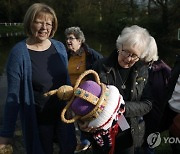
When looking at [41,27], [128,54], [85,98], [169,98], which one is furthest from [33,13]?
[169,98]

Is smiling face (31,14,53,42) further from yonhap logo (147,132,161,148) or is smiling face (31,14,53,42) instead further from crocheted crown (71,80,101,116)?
yonhap logo (147,132,161,148)

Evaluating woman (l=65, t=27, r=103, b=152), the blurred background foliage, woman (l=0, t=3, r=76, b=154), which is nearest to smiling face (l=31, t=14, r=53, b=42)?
woman (l=0, t=3, r=76, b=154)

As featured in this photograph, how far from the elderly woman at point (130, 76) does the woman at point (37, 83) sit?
41 cm

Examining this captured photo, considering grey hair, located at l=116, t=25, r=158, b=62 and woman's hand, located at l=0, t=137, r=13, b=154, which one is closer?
grey hair, located at l=116, t=25, r=158, b=62

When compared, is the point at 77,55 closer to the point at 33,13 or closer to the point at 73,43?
the point at 73,43

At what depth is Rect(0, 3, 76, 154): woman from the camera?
2.42 metres

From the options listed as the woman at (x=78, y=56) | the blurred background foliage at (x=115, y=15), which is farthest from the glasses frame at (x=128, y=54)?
the blurred background foliage at (x=115, y=15)

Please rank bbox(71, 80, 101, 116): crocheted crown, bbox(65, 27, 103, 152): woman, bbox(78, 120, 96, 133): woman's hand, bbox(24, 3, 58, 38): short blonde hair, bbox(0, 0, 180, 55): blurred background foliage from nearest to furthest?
bbox(71, 80, 101, 116): crocheted crown → bbox(78, 120, 96, 133): woman's hand → bbox(24, 3, 58, 38): short blonde hair → bbox(65, 27, 103, 152): woman → bbox(0, 0, 180, 55): blurred background foliage

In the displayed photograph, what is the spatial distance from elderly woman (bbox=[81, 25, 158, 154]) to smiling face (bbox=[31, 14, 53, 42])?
1.65ft

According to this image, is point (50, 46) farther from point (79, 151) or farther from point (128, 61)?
point (79, 151)

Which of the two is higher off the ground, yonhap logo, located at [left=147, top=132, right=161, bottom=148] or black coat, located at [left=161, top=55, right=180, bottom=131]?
black coat, located at [left=161, top=55, right=180, bottom=131]

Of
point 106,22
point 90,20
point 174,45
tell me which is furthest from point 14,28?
point 174,45

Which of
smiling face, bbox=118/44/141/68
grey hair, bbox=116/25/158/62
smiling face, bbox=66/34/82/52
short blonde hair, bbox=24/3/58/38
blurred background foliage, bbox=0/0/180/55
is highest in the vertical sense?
short blonde hair, bbox=24/3/58/38

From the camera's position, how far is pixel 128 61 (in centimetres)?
224
